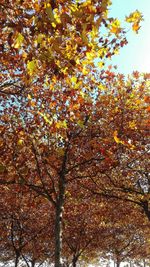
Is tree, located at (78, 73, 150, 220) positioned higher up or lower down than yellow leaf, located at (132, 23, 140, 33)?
higher up

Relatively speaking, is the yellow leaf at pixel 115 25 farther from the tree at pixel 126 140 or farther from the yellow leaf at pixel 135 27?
the tree at pixel 126 140

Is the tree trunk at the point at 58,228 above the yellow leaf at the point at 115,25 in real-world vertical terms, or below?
below

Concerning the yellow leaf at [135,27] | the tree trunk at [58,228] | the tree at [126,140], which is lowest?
the tree trunk at [58,228]

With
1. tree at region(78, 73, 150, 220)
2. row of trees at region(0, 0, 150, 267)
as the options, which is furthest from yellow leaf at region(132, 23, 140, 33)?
tree at region(78, 73, 150, 220)

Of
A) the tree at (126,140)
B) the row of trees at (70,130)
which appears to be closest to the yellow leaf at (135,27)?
the row of trees at (70,130)

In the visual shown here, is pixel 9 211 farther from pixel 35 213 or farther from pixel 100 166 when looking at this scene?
pixel 100 166

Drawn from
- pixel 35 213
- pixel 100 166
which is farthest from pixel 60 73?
pixel 35 213

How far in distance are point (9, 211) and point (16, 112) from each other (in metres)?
11.5

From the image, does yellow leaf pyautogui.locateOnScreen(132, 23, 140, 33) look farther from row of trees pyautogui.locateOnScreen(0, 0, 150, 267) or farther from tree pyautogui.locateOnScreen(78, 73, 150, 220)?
tree pyautogui.locateOnScreen(78, 73, 150, 220)

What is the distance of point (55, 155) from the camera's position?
12562 mm

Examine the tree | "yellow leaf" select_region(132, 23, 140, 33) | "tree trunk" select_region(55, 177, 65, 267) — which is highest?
the tree

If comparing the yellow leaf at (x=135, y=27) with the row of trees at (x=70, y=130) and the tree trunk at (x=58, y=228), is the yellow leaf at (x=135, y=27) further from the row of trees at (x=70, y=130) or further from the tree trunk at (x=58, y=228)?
the tree trunk at (x=58, y=228)

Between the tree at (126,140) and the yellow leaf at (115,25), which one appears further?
the tree at (126,140)

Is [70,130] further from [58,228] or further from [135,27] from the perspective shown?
[135,27]
